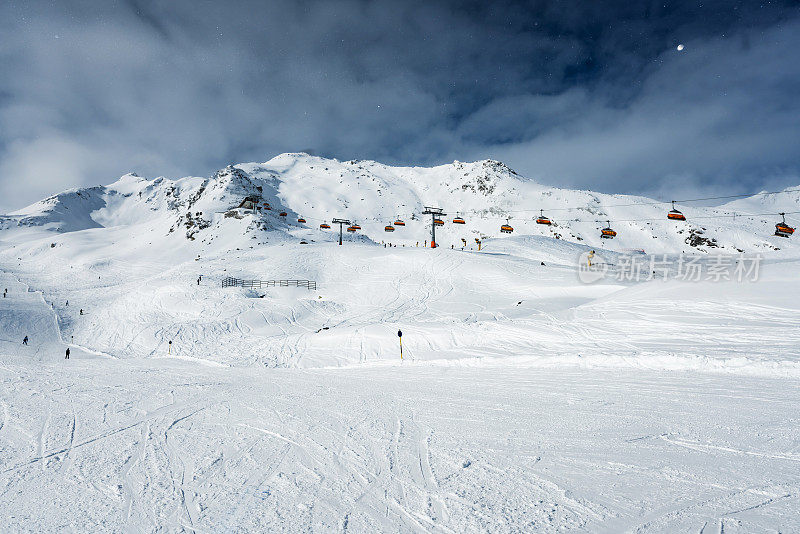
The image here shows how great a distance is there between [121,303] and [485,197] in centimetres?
13464

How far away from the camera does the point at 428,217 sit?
5192 inches

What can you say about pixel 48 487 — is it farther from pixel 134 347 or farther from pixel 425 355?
pixel 134 347

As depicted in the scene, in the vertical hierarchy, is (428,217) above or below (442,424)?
above

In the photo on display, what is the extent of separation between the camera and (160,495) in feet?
13.3

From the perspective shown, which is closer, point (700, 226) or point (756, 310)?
point (756, 310)

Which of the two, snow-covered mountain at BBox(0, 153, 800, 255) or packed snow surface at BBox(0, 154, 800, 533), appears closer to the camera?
packed snow surface at BBox(0, 154, 800, 533)

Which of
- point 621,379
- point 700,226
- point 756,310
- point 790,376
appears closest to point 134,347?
point 621,379

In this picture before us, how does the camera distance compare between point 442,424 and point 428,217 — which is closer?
point 442,424

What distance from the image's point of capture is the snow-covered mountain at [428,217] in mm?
97875

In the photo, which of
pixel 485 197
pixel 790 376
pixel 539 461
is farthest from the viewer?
pixel 485 197

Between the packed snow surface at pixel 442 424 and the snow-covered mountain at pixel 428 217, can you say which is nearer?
the packed snow surface at pixel 442 424

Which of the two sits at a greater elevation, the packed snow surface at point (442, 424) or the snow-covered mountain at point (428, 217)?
the snow-covered mountain at point (428, 217)

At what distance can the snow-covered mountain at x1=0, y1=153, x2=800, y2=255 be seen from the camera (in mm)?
97875

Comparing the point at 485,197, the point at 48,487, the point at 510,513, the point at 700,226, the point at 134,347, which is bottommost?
the point at 134,347
